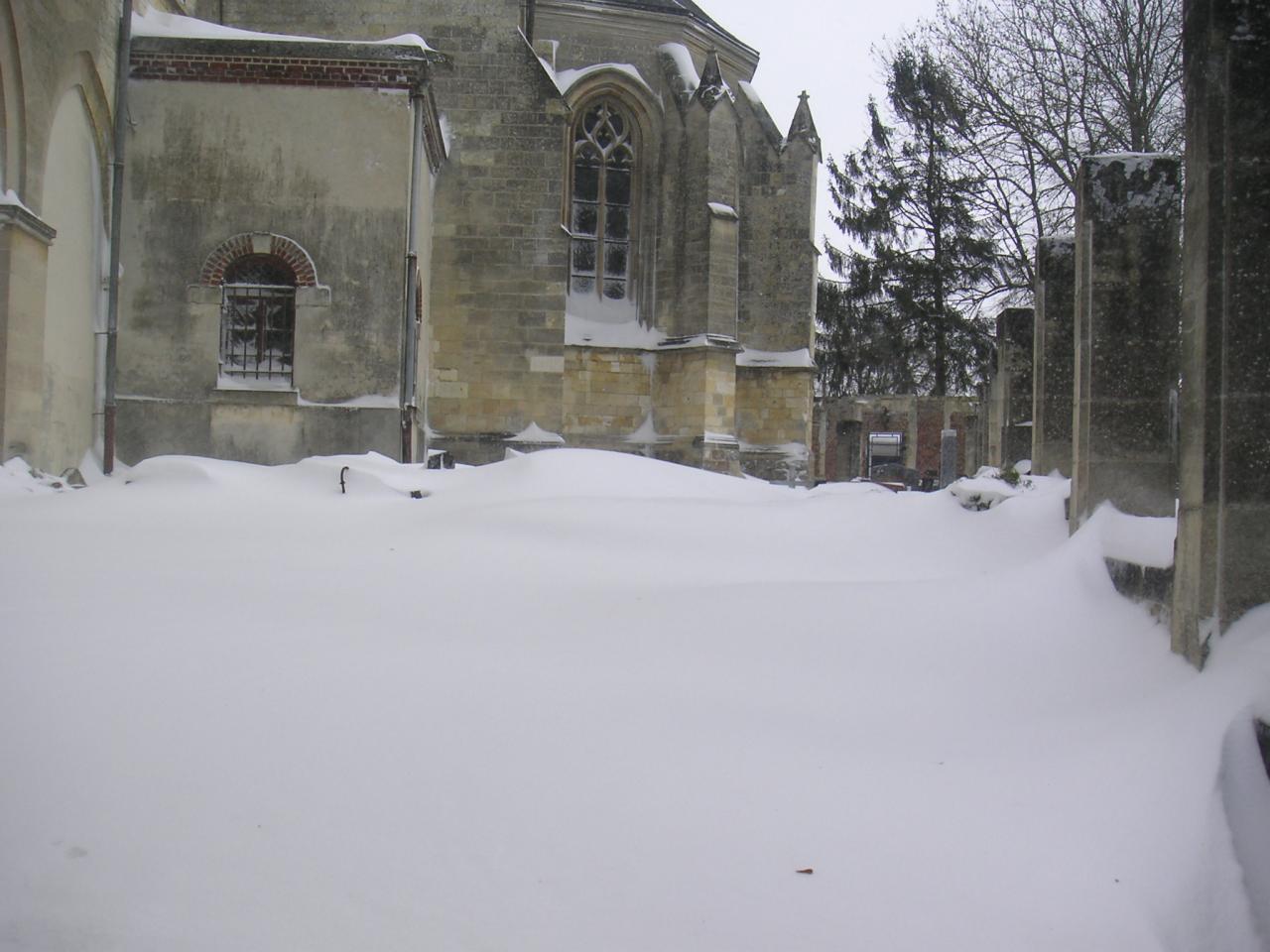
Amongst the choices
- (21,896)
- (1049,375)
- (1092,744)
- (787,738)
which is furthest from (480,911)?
(1049,375)

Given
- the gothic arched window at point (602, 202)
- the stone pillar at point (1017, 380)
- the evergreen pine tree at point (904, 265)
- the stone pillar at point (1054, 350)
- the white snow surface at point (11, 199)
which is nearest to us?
the stone pillar at point (1054, 350)

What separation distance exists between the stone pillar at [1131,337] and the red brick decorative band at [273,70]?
9164 millimetres

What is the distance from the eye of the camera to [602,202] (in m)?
20.0

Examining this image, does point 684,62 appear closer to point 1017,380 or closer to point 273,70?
point 273,70

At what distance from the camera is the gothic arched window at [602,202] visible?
65.5ft

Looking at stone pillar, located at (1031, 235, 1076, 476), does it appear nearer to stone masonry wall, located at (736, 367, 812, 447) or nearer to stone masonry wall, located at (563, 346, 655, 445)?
stone masonry wall, located at (563, 346, 655, 445)

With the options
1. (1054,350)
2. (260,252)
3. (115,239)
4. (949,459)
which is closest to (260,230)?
(260,252)

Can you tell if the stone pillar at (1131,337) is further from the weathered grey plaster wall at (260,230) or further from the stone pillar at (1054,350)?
the weathered grey plaster wall at (260,230)

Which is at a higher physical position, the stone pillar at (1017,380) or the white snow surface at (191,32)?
the white snow surface at (191,32)

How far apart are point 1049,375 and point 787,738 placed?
5.92m

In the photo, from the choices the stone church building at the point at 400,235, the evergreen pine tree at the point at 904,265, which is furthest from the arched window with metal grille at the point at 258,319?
the evergreen pine tree at the point at 904,265

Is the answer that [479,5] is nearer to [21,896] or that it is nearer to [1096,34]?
[1096,34]

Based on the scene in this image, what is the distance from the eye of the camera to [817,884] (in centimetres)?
300

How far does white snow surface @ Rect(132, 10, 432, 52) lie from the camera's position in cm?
1306
